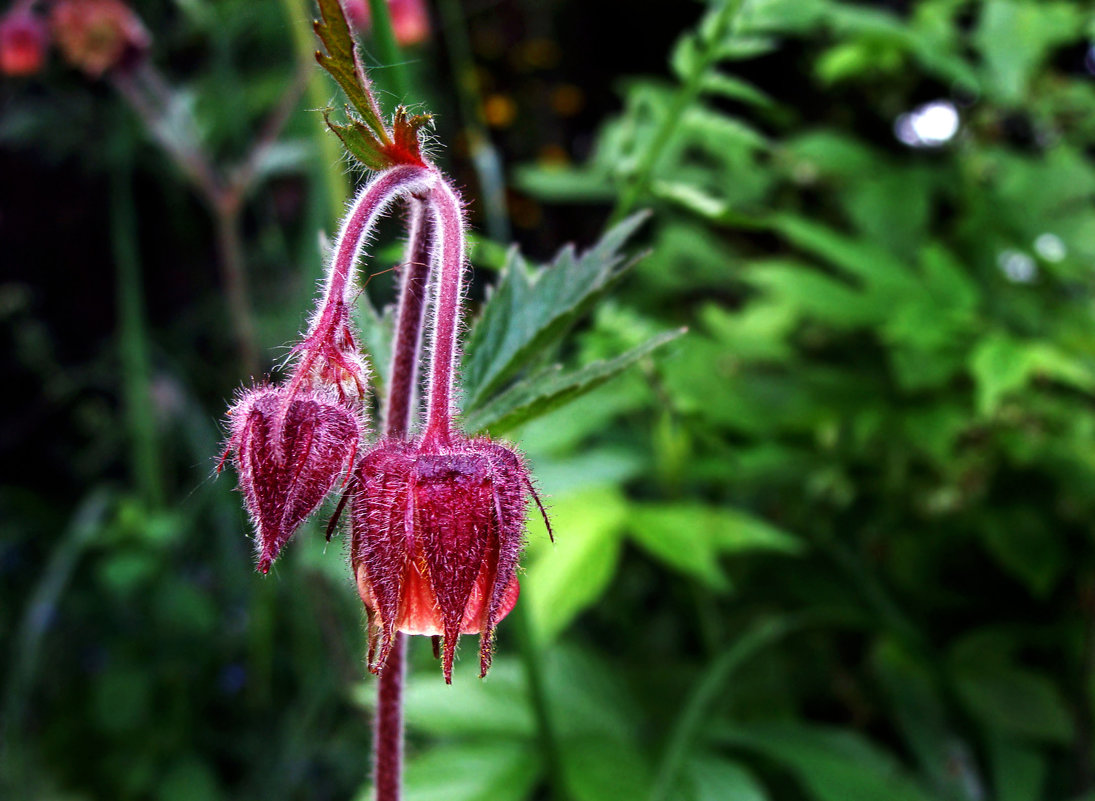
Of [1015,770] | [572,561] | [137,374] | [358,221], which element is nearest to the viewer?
[358,221]

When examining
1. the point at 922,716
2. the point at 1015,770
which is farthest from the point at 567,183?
the point at 1015,770

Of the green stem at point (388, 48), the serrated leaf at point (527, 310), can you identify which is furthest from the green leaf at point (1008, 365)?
the green stem at point (388, 48)

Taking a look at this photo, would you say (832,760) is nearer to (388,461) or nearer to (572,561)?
(572,561)

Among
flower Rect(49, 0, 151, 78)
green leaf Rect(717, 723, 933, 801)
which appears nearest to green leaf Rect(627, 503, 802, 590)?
green leaf Rect(717, 723, 933, 801)

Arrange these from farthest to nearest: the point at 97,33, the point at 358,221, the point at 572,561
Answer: the point at 97,33, the point at 572,561, the point at 358,221

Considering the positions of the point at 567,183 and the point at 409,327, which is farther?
the point at 567,183

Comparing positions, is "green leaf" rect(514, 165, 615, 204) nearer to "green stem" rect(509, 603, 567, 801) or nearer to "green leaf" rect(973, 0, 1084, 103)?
"green leaf" rect(973, 0, 1084, 103)
